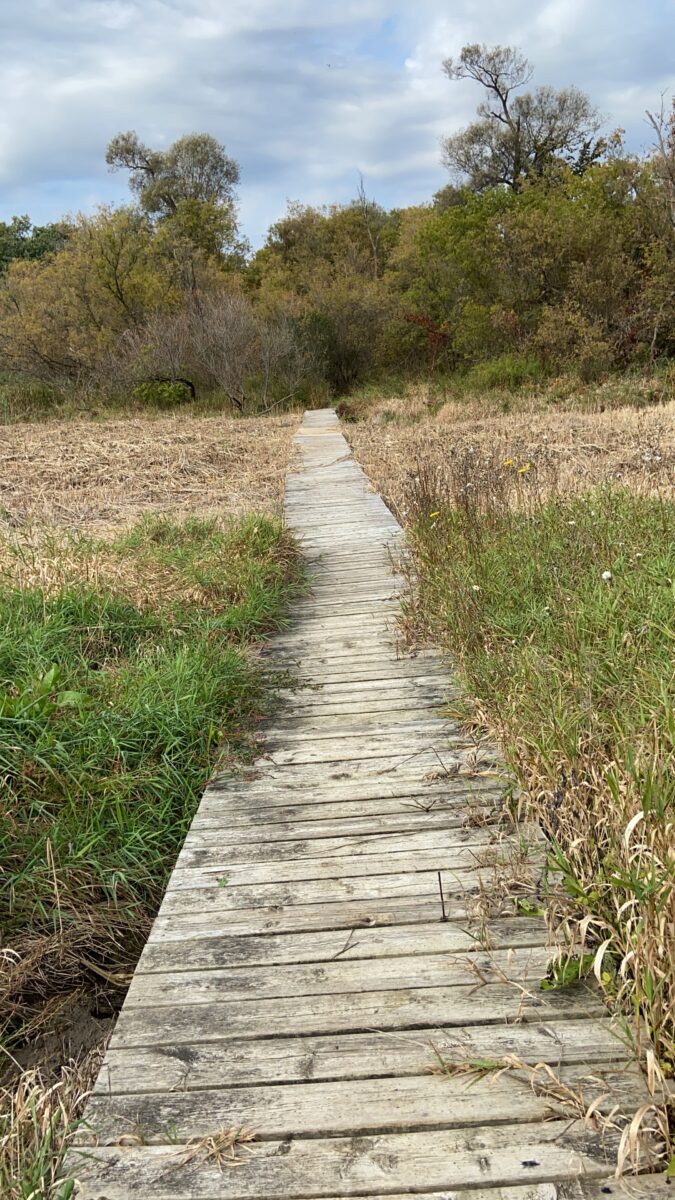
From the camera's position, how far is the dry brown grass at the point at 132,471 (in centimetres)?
779

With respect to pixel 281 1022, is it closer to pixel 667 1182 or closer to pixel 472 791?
pixel 667 1182

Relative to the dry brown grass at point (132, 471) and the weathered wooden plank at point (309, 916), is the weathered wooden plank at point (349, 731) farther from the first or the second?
the dry brown grass at point (132, 471)

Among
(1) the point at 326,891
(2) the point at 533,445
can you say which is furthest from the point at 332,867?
(2) the point at 533,445

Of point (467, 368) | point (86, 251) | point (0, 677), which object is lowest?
point (0, 677)

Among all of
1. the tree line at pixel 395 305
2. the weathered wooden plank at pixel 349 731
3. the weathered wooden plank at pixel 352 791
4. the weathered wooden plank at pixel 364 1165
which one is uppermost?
the tree line at pixel 395 305

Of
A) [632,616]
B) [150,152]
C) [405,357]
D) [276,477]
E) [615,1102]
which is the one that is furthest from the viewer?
[150,152]

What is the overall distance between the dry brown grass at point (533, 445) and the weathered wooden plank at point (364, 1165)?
16.2 ft

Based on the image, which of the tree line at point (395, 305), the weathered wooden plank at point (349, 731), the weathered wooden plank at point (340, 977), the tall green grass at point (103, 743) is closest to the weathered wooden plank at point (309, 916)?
the weathered wooden plank at point (340, 977)

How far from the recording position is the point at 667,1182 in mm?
1415

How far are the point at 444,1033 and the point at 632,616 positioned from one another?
200cm

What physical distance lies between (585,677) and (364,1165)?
5.40 feet

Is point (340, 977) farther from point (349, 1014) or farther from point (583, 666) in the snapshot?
point (583, 666)

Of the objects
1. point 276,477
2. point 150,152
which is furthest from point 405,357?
point 150,152

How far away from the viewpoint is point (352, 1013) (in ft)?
6.11
